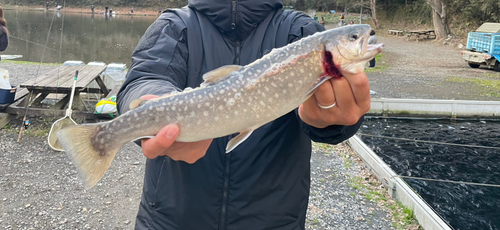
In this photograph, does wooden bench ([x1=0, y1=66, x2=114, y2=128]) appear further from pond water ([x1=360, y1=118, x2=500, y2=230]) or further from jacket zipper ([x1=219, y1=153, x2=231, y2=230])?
pond water ([x1=360, y1=118, x2=500, y2=230])

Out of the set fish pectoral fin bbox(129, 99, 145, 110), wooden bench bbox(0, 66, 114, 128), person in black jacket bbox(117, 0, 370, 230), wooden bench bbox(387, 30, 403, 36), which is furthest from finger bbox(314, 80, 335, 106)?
wooden bench bbox(387, 30, 403, 36)

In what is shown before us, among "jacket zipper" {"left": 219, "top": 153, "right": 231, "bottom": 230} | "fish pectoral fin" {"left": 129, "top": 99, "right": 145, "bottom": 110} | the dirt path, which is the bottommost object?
the dirt path

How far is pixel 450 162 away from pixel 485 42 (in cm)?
1344

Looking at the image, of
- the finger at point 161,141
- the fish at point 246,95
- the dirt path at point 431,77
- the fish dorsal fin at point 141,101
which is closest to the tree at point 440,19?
the dirt path at point 431,77

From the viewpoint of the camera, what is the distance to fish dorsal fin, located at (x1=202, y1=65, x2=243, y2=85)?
1.94 m

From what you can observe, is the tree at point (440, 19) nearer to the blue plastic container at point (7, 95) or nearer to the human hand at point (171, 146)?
the blue plastic container at point (7, 95)

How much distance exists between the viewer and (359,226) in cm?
485

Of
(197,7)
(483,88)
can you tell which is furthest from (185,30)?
(483,88)

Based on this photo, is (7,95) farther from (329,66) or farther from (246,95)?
(329,66)

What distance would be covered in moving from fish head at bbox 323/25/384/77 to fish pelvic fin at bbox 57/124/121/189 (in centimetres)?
125

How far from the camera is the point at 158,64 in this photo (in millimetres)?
2117

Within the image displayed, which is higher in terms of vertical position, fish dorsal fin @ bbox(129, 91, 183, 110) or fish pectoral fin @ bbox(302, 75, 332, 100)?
fish pectoral fin @ bbox(302, 75, 332, 100)

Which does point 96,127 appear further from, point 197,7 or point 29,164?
point 29,164

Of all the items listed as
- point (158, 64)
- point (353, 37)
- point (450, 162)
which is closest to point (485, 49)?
point (450, 162)
